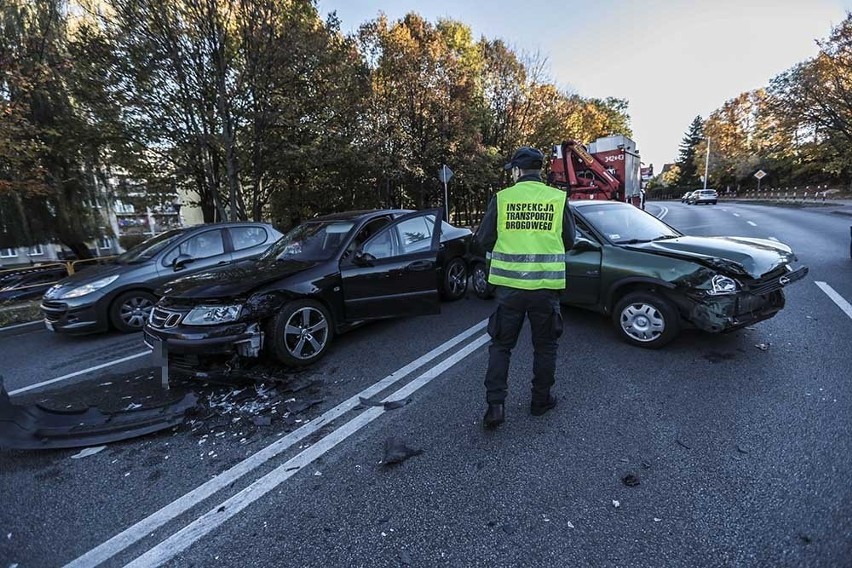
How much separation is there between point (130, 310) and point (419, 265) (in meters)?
4.42

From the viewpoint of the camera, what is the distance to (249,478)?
2.55 metres

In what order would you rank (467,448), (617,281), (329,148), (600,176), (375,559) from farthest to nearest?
(600,176)
(329,148)
(617,281)
(467,448)
(375,559)

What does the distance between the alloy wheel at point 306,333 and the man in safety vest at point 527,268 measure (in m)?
2.09

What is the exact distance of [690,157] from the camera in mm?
69875

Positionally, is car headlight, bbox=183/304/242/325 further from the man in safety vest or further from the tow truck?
the tow truck

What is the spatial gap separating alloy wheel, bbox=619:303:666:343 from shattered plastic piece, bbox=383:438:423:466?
276 cm

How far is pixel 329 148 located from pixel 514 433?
39.7 feet

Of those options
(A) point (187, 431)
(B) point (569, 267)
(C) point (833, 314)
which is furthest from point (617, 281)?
(A) point (187, 431)

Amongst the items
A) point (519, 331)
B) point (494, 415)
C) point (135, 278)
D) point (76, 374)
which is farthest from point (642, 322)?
point (135, 278)

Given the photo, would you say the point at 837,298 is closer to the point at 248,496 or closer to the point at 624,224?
the point at 624,224

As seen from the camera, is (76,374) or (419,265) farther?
(419,265)

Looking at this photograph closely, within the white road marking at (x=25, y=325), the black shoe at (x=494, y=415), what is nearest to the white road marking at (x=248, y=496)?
the black shoe at (x=494, y=415)

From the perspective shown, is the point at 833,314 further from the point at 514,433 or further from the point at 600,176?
the point at 600,176

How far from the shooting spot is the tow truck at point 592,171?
13.7 metres
